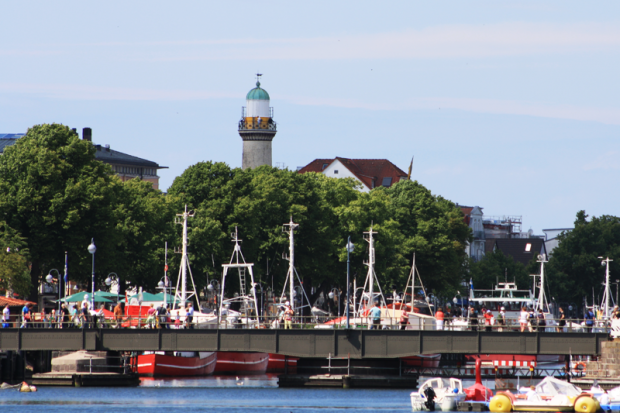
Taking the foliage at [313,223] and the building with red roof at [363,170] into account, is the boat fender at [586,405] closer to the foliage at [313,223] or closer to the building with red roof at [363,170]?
the foliage at [313,223]

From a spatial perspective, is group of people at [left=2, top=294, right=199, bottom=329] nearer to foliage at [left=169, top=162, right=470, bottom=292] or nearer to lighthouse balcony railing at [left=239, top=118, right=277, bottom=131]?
foliage at [left=169, top=162, right=470, bottom=292]

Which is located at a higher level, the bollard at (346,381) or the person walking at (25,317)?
the person walking at (25,317)

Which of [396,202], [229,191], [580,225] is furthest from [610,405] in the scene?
[580,225]

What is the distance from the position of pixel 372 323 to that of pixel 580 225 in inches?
3905

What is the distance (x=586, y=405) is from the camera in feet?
182

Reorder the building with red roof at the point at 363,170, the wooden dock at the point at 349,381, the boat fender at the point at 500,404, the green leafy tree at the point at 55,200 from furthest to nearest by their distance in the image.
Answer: the building with red roof at the point at 363,170 → the green leafy tree at the point at 55,200 → the wooden dock at the point at 349,381 → the boat fender at the point at 500,404

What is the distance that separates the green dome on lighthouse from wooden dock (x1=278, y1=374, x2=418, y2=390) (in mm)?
79316

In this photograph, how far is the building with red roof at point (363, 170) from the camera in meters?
178

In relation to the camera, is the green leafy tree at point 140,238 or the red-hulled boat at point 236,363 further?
the green leafy tree at point 140,238

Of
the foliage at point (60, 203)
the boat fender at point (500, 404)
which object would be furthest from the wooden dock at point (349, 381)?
the foliage at point (60, 203)

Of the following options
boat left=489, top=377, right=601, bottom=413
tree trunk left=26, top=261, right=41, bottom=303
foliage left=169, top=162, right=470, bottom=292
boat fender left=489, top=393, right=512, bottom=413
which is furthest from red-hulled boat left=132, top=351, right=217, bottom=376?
boat left=489, top=377, right=601, bottom=413

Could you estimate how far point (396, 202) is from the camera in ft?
423

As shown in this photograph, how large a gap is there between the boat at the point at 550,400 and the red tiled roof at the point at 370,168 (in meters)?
121

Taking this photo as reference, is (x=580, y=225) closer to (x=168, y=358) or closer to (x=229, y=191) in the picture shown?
(x=229, y=191)
